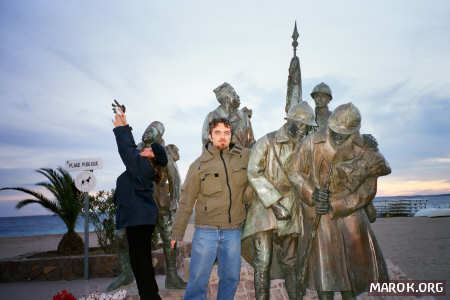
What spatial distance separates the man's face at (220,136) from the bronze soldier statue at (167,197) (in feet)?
6.93

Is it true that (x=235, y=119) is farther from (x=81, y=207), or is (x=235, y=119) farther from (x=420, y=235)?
(x=420, y=235)

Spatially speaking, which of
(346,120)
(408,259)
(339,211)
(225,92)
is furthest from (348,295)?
(408,259)

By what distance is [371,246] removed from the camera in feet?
12.2

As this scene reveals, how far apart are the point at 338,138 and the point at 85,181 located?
5597 millimetres

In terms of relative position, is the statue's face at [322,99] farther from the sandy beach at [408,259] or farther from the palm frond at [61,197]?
the palm frond at [61,197]

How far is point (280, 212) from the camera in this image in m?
3.88

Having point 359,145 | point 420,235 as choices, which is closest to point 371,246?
point 359,145

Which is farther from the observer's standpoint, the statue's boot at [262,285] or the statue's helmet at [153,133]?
the statue's helmet at [153,133]

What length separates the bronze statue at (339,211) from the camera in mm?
3625

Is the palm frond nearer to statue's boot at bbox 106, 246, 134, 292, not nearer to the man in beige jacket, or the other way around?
statue's boot at bbox 106, 246, 134, 292

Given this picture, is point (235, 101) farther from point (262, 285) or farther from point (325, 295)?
point (325, 295)

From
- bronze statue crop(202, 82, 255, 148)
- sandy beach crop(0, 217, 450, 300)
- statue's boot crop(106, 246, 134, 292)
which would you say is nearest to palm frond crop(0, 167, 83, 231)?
sandy beach crop(0, 217, 450, 300)

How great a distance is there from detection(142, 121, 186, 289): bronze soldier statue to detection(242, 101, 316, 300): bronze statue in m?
1.89

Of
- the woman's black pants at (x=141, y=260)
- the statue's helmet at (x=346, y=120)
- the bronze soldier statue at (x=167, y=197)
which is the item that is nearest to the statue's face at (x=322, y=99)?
the bronze soldier statue at (x=167, y=197)
